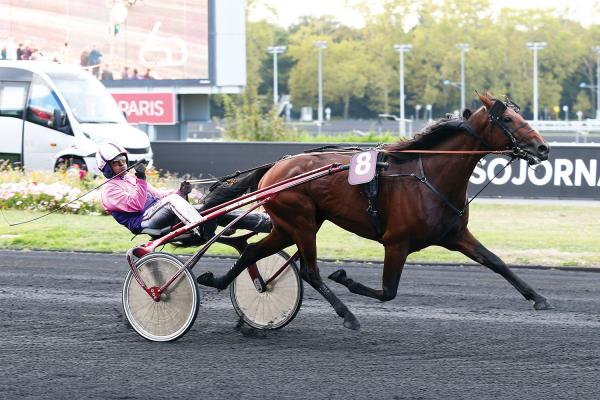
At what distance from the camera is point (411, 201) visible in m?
6.71

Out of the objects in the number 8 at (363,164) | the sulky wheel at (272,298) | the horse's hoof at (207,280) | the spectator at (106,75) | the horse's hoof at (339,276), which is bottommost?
the sulky wheel at (272,298)

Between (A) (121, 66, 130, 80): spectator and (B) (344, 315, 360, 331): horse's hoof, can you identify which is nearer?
(B) (344, 315, 360, 331): horse's hoof

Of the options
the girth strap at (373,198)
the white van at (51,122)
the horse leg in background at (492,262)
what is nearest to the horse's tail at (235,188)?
the girth strap at (373,198)

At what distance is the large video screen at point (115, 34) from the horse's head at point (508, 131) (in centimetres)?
2342

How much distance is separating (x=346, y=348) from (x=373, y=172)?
44.7 inches

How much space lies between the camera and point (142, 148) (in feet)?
60.4

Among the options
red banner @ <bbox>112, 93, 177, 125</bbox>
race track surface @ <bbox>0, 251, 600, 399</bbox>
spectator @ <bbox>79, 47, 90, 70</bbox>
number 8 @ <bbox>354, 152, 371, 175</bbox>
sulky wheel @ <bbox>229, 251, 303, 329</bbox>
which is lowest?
race track surface @ <bbox>0, 251, 600, 399</bbox>

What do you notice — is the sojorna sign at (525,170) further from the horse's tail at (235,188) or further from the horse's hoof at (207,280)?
the horse's hoof at (207,280)

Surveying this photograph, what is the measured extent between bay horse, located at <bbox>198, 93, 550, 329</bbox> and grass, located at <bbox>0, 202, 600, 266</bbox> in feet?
13.9

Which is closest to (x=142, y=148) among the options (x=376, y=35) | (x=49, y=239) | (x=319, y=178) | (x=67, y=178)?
(x=67, y=178)

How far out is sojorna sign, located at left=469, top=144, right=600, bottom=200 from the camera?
52.6ft

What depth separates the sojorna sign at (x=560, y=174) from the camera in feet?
52.6

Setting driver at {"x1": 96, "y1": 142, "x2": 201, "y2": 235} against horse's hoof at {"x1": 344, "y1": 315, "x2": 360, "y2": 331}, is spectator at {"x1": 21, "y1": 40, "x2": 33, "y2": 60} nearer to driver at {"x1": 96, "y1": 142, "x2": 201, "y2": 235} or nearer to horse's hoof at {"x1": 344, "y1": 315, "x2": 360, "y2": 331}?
driver at {"x1": 96, "y1": 142, "x2": 201, "y2": 235}

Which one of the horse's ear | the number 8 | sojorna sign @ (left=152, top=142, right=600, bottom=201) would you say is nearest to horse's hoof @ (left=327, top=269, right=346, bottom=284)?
the number 8
